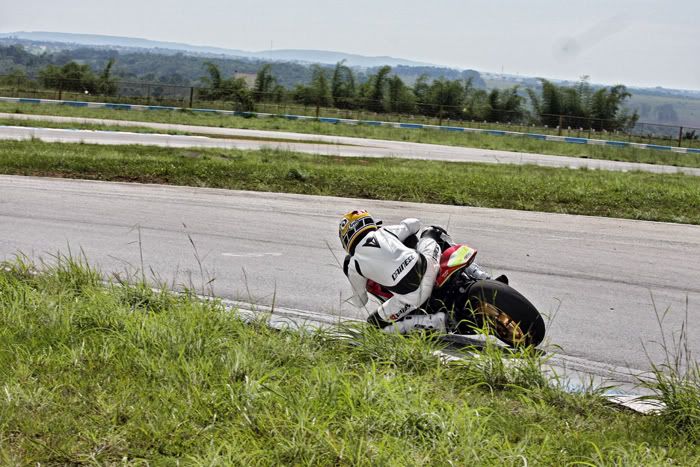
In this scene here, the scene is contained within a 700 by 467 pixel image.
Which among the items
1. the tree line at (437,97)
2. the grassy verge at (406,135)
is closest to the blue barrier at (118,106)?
the grassy verge at (406,135)

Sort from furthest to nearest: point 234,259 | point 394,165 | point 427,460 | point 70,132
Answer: point 70,132 → point 394,165 → point 234,259 → point 427,460

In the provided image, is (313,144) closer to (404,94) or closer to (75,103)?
(75,103)

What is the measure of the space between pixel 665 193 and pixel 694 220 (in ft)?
6.24

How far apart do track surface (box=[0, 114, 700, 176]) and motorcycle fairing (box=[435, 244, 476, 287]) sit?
1541 cm

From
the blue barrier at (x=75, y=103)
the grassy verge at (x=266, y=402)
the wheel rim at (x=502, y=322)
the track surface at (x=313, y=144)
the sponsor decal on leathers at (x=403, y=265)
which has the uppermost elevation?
the sponsor decal on leathers at (x=403, y=265)

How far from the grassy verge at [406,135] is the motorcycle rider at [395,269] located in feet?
86.6

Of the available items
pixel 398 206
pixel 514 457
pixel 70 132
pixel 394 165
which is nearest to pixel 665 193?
pixel 398 206

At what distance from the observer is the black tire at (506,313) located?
644cm

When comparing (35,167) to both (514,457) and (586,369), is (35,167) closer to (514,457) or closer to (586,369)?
(586,369)

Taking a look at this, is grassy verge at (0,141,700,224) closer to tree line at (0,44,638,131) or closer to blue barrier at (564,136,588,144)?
blue barrier at (564,136,588,144)

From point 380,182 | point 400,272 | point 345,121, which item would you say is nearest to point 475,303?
point 400,272

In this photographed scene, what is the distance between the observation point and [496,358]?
5.70m

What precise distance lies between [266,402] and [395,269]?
1.99m

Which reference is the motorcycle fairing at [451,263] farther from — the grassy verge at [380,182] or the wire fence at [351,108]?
the wire fence at [351,108]
